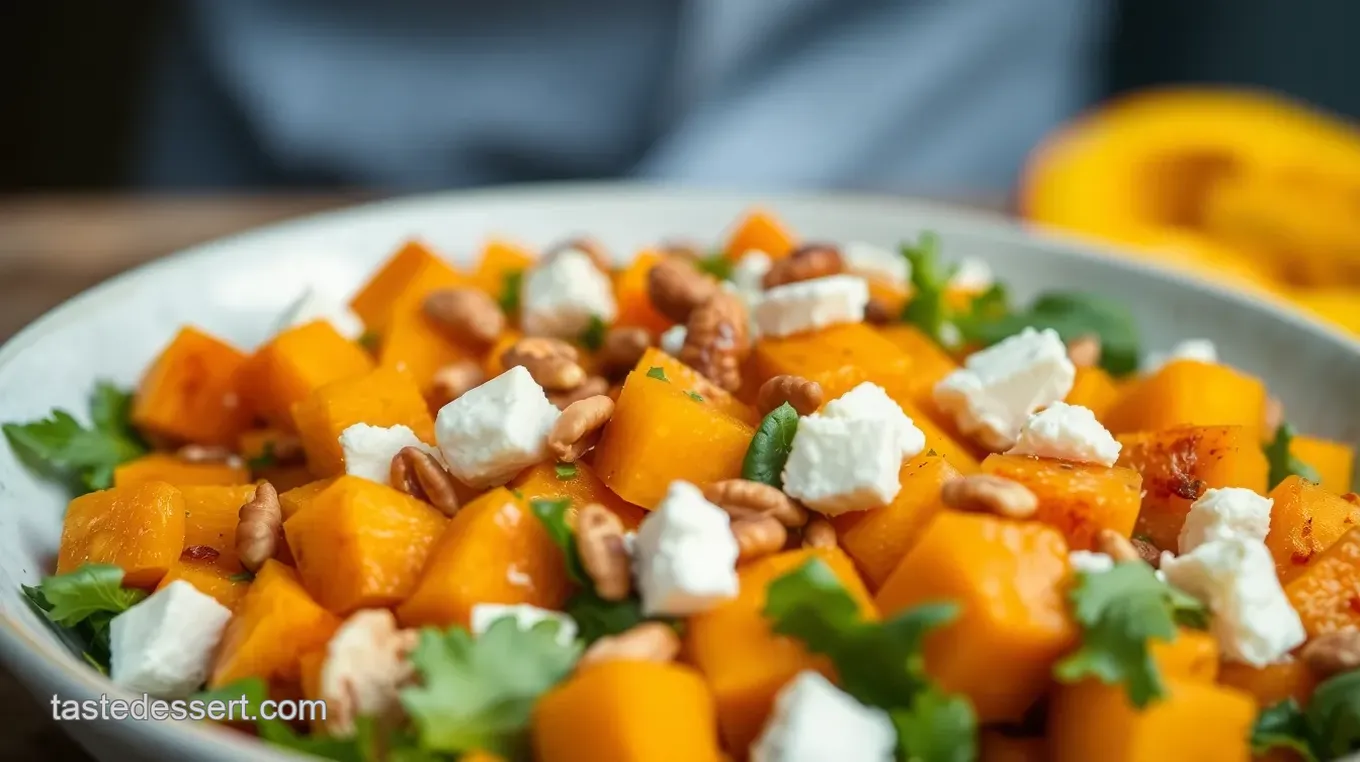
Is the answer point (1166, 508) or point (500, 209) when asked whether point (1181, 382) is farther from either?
point (500, 209)

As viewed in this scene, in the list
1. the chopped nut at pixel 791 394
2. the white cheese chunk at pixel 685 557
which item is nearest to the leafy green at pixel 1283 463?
the chopped nut at pixel 791 394

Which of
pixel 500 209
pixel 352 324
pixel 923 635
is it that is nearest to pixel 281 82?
pixel 500 209

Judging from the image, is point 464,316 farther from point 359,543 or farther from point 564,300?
point 359,543

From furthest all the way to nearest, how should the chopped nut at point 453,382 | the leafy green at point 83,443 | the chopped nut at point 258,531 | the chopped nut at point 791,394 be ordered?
the chopped nut at point 453,382 < the leafy green at point 83,443 < the chopped nut at point 791,394 < the chopped nut at point 258,531

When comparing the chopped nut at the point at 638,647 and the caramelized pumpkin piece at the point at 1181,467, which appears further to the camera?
the caramelized pumpkin piece at the point at 1181,467

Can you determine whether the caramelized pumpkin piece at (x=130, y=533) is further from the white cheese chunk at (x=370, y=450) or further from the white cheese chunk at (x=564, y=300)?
the white cheese chunk at (x=564, y=300)

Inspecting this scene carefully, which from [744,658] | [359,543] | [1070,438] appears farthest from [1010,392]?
[359,543]

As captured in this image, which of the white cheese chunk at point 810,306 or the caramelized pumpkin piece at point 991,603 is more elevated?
the white cheese chunk at point 810,306

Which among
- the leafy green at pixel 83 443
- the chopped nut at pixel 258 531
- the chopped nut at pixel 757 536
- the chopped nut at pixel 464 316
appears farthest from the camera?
the chopped nut at pixel 464 316

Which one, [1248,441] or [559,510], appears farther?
[1248,441]
